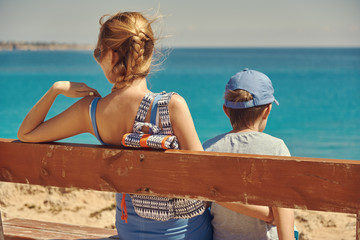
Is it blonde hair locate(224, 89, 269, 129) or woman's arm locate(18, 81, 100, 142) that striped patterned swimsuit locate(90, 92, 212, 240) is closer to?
woman's arm locate(18, 81, 100, 142)

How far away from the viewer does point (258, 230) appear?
204 centimetres

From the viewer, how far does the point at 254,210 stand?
1894mm

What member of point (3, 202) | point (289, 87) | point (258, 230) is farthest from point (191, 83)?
point (258, 230)

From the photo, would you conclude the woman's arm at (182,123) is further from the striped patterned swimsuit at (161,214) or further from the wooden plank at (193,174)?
the wooden plank at (193,174)

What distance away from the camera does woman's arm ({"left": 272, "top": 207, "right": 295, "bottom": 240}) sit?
186 centimetres

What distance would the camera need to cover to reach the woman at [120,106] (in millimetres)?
1886

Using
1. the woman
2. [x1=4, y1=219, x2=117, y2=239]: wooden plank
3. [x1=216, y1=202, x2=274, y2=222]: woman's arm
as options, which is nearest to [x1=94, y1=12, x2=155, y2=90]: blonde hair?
the woman

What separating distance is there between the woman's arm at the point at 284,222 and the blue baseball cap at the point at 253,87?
0.52 metres

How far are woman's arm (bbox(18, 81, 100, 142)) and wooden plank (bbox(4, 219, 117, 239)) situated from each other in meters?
0.90

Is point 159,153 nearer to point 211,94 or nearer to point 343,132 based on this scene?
point 343,132

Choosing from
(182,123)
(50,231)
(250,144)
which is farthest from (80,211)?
(182,123)

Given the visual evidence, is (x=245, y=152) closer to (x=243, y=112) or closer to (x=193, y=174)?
(x=243, y=112)

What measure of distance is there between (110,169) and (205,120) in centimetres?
1816

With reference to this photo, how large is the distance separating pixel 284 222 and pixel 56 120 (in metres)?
1.07
